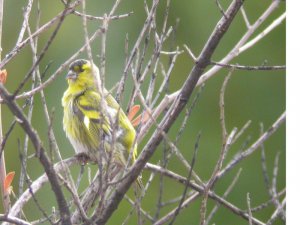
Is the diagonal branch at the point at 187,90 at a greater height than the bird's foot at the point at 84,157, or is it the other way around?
the diagonal branch at the point at 187,90

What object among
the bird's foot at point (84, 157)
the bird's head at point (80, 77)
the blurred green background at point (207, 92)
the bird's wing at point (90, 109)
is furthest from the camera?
the blurred green background at point (207, 92)

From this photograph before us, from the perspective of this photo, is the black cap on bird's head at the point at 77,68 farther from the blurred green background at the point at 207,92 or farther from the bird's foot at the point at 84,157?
the blurred green background at the point at 207,92

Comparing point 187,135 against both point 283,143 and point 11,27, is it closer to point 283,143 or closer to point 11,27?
point 283,143

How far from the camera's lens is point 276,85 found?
9.58 metres

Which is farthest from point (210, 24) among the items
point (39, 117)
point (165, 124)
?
point (165, 124)

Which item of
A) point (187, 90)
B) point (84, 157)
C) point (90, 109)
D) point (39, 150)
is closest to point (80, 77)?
point (90, 109)

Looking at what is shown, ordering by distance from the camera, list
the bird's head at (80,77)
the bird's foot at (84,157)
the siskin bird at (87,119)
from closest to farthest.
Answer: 1. the bird's foot at (84,157)
2. the siskin bird at (87,119)
3. the bird's head at (80,77)

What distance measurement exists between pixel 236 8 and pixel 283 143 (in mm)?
5669

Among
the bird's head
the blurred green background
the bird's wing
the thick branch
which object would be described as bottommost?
the blurred green background

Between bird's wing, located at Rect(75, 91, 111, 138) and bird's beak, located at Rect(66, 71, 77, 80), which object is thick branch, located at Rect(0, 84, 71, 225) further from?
bird's beak, located at Rect(66, 71, 77, 80)

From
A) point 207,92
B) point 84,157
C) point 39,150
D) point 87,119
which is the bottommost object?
point 207,92

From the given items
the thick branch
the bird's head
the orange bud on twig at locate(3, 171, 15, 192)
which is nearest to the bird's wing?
the bird's head

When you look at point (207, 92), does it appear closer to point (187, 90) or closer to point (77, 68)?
point (77, 68)

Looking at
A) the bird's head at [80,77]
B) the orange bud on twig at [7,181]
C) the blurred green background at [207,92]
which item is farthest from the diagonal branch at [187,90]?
the blurred green background at [207,92]
